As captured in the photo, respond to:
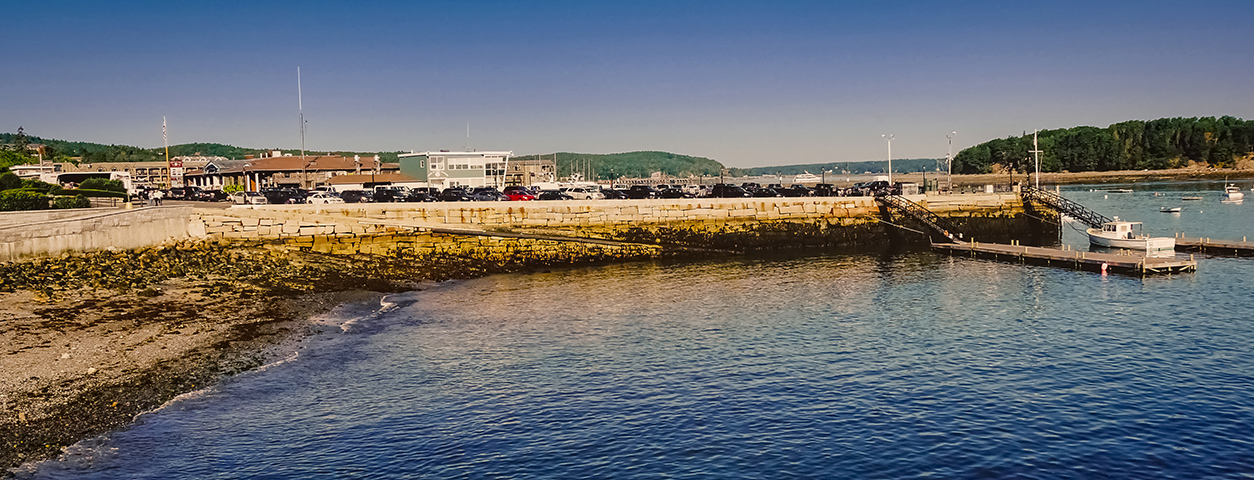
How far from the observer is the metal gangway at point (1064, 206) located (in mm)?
69750

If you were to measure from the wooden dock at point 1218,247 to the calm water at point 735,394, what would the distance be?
17923 mm

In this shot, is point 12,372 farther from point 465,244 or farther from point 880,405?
point 465,244

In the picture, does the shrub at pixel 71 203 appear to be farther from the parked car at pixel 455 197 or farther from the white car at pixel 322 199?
the parked car at pixel 455 197

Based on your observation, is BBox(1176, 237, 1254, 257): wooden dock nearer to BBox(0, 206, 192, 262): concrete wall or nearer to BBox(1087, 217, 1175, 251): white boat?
BBox(1087, 217, 1175, 251): white boat

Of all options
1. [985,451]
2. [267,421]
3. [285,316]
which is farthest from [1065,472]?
[285,316]

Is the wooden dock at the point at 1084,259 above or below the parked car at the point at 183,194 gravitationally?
below

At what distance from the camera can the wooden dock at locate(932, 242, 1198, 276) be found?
164ft

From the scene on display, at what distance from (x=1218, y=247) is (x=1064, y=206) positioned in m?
17.2

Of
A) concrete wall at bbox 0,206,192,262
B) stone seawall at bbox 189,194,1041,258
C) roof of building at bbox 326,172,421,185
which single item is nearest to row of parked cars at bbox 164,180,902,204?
stone seawall at bbox 189,194,1041,258

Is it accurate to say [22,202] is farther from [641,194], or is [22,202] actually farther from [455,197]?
[641,194]

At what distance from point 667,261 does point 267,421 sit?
3937 centimetres

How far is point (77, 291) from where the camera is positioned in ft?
116

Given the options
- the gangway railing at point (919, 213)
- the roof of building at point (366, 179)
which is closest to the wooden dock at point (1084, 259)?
the gangway railing at point (919, 213)

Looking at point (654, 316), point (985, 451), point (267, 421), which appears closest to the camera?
point (985, 451)
